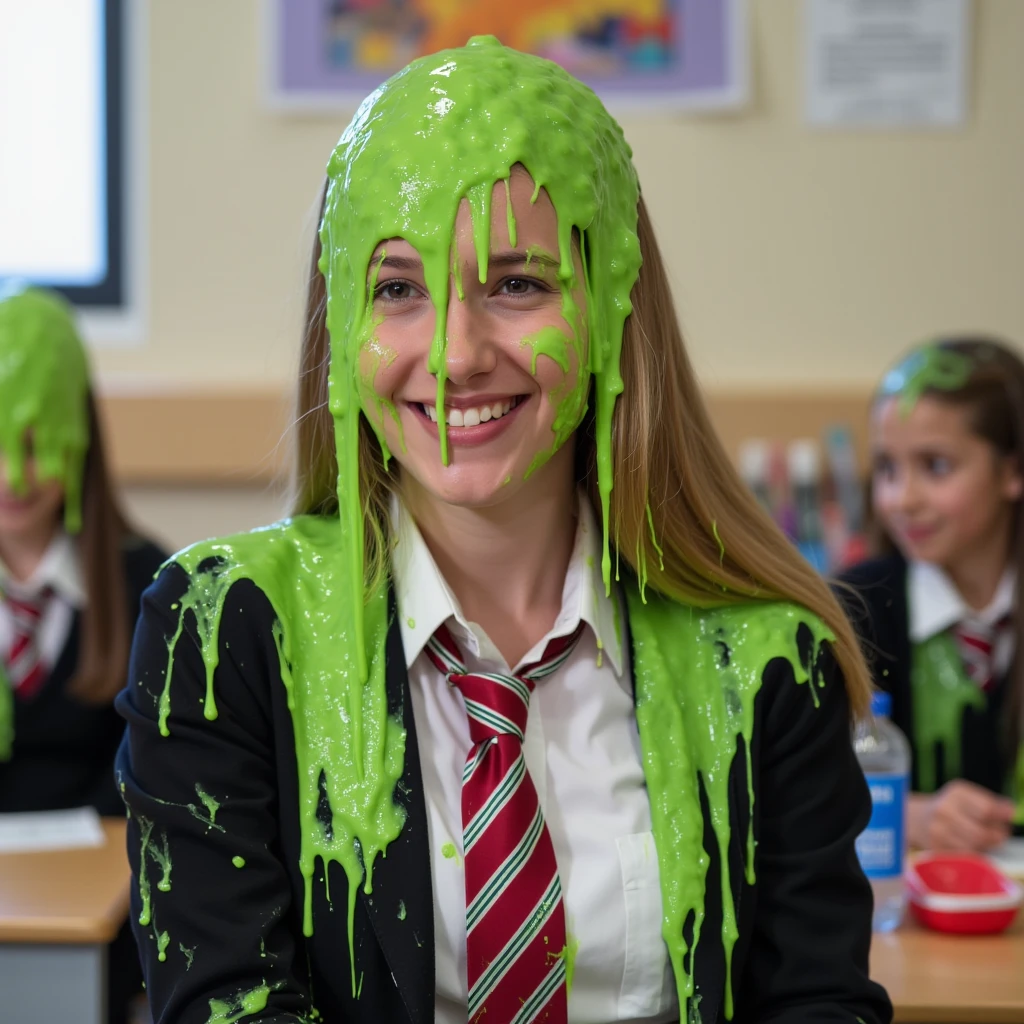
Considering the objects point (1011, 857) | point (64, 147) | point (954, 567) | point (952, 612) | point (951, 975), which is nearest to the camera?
point (951, 975)

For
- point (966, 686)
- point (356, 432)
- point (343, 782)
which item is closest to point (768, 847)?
point (343, 782)

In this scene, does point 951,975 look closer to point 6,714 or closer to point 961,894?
point 961,894

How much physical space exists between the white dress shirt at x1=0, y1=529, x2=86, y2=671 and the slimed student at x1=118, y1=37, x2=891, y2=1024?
1.19 metres

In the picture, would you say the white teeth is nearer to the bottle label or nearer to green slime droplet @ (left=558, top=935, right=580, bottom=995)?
green slime droplet @ (left=558, top=935, right=580, bottom=995)

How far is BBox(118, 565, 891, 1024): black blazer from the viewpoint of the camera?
4.05ft

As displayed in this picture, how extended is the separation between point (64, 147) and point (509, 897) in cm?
270

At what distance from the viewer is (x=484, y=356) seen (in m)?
1.24

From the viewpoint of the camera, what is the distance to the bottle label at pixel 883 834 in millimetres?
1672

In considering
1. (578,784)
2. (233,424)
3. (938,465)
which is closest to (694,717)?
(578,784)

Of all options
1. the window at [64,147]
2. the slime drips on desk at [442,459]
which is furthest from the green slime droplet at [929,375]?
the window at [64,147]

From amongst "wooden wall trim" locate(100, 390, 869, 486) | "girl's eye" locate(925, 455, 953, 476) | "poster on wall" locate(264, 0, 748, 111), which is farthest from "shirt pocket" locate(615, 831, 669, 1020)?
"poster on wall" locate(264, 0, 748, 111)

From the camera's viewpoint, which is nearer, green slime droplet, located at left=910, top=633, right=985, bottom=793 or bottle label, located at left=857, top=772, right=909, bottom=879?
bottle label, located at left=857, top=772, right=909, bottom=879

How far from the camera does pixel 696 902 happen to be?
1.31m

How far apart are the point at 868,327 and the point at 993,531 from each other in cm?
99
